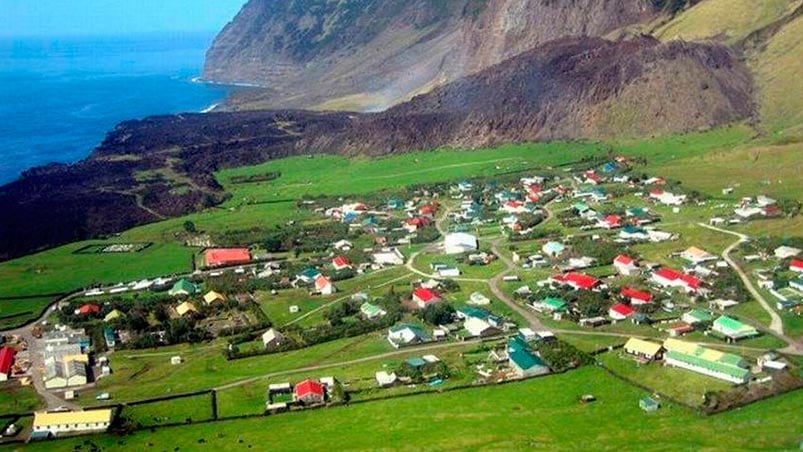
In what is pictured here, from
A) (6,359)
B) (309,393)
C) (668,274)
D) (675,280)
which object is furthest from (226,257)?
(675,280)

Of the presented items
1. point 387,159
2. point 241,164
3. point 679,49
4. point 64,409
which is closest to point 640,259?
point 64,409

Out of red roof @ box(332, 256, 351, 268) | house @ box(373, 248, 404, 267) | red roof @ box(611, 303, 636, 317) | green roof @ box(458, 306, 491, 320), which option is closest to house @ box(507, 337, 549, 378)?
green roof @ box(458, 306, 491, 320)

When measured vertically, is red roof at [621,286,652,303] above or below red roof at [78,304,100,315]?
below

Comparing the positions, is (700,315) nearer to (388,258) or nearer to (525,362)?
(525,362)

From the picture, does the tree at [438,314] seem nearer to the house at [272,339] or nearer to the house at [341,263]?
the house at [272,339]

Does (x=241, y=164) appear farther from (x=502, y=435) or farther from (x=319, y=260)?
(x=502, y=435)

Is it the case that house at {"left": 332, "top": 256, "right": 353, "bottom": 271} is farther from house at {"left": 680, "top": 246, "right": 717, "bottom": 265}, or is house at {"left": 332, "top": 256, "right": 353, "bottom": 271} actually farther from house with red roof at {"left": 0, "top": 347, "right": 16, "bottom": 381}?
house at {"left": 680, "top": 246, "right": 717, "bottom": 265}
